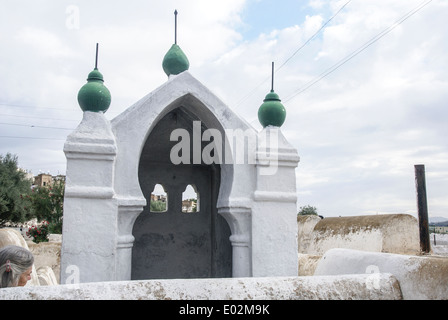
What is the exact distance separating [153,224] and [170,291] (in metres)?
5.24

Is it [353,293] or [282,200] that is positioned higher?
[282,200]

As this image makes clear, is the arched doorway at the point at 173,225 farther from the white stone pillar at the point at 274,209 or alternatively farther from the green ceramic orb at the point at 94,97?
the green ceramic orb at the point at 94,97

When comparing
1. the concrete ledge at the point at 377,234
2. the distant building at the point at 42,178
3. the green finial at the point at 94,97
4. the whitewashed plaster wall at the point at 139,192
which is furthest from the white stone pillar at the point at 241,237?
the distant building at the point at 42,178

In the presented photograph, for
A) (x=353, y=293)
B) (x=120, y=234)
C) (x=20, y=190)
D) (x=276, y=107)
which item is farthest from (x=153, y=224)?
(x=20, y=190)

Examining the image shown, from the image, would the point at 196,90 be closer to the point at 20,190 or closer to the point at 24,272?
the point at 24,272

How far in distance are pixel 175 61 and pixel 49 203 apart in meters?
26.4

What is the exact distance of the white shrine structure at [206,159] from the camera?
4715mm

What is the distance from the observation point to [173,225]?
324 inches

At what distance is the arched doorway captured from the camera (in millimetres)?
7941

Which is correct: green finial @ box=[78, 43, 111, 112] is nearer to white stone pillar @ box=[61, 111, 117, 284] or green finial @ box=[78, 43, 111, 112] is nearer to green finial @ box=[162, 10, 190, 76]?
white stone pillar @ box=[61, 111, 117, 284]

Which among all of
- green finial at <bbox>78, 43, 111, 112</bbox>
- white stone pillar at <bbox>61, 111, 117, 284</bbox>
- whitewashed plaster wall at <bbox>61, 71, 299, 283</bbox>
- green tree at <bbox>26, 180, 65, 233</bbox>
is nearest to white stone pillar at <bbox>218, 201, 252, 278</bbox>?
whitewashed plaster wall at <bbox>61, 71, 299, 283</bbox>

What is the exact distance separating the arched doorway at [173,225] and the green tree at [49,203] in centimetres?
2105

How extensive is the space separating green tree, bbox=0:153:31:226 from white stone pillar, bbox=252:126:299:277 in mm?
24912
